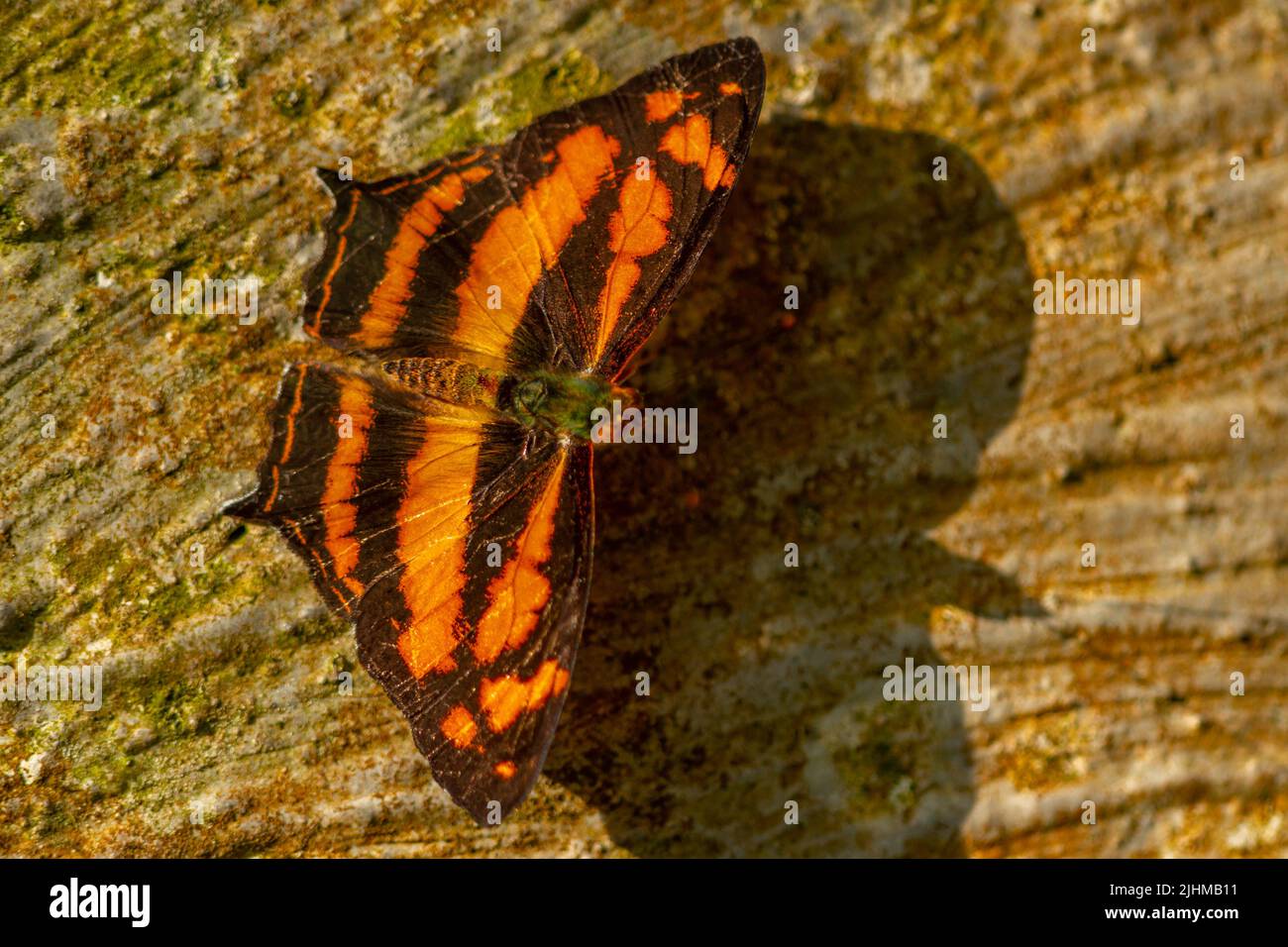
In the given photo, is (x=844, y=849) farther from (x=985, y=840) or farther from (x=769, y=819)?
(x=985, y=840)

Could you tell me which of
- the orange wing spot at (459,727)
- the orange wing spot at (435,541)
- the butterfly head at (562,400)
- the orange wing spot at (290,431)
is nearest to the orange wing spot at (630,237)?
the butterfly head at (562,400)

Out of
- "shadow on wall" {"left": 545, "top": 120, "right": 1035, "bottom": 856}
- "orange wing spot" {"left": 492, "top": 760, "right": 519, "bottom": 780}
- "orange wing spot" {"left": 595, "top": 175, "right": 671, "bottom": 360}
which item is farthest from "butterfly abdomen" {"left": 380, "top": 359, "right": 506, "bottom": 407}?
"orange wing spot" {"left": 492, "top": 760, "right": 519, "bottom": 780}

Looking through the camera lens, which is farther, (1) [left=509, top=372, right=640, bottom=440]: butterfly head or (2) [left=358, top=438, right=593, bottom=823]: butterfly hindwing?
(1) [left=509, top=372, right=640, bottom=440]: butterfly head

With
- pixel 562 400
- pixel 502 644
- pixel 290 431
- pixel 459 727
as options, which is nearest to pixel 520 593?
pixel 502 644

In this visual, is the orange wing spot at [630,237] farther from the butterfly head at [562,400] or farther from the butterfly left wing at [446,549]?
the butterfly left wing at [446,549]

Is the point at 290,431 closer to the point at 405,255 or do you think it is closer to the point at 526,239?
the point at 405,255

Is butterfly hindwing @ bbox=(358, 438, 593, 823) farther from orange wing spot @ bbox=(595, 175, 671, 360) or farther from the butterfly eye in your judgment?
orange wing spot @ bbox=(595, 175, 671, 360)
